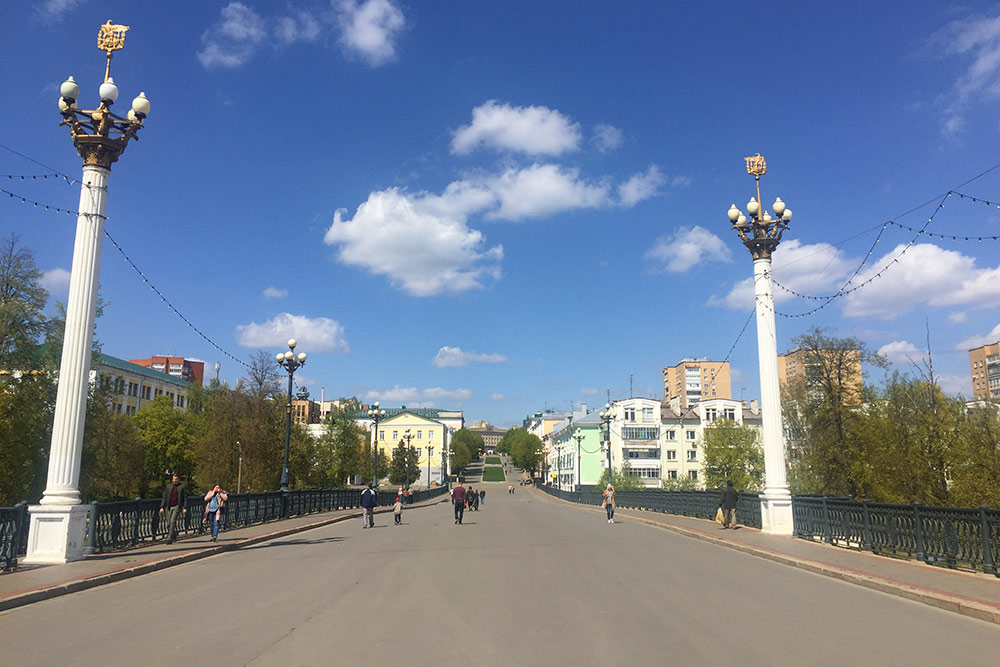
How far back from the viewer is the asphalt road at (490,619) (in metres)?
6.56

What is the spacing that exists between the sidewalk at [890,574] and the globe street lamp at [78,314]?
1491cm

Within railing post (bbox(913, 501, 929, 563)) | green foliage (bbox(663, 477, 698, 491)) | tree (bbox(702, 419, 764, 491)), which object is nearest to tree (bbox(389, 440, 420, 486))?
green foliage (bbox(663, 477, 698, 491))

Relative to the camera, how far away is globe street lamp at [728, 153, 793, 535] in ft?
65.4

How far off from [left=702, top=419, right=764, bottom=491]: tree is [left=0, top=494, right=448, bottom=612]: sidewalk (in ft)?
188

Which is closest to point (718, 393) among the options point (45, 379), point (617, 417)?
point (617, 417)

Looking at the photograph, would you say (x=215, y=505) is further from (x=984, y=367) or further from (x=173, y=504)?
(x=984, y=367)

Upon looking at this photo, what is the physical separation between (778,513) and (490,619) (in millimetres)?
14290

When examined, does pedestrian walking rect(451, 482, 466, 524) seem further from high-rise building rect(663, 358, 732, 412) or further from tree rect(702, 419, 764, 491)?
high-rise building rect(663, 358, 732, 412)

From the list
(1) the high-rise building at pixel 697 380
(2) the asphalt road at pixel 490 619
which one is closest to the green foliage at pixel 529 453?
(1) the high-rise building at pixel 697 380

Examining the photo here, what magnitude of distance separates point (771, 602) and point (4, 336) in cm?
3784

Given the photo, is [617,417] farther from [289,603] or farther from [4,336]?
[289,603]

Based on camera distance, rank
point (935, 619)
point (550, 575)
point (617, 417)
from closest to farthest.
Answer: point (935, 619)
point (550, 575)
point (617, 417)

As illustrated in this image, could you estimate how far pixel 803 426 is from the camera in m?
45.2

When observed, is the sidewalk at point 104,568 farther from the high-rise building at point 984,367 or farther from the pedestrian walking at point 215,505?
the high-rise building at point 984,367
